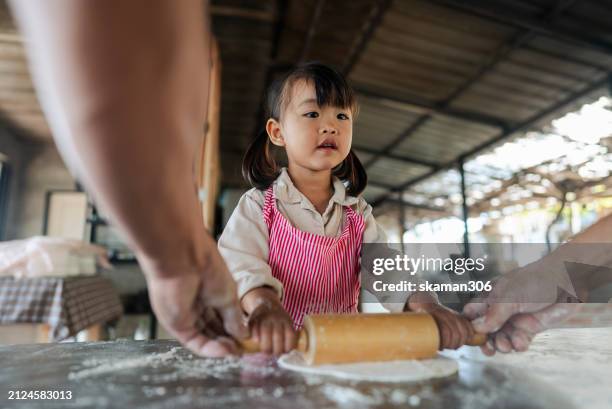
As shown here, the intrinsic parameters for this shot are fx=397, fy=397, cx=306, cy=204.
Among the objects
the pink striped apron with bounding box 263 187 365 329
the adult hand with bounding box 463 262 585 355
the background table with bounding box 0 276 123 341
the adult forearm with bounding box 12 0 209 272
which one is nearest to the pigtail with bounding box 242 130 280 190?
the pink striped apron with bounding box 263 187 365 329

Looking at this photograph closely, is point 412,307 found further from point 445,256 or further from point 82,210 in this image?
point 82,210

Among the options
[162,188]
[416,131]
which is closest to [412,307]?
[162,188]

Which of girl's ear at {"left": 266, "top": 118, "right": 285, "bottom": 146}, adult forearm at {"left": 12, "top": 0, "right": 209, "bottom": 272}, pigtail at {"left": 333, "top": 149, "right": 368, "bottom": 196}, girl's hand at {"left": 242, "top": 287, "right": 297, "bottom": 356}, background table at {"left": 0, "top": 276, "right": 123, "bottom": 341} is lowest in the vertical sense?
background table at {"left": 0, "top": 276, "right": 123, "bottom": 341}

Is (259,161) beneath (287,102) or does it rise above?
beneath

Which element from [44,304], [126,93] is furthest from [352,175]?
[44,304]

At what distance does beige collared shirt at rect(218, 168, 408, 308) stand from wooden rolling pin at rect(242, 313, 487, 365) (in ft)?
0.71

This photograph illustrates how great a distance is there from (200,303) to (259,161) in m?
0.67

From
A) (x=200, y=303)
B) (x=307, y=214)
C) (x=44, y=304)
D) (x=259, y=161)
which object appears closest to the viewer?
(x=200, y=303)

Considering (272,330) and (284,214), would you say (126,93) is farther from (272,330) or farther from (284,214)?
(284,214)

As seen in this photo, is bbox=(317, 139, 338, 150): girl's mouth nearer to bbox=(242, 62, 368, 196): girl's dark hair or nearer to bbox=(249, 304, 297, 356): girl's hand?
bbox=(242, 62, 368, 196): girl's dark hair

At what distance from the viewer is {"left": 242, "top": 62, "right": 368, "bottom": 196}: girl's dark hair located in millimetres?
909

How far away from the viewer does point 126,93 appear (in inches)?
9.0

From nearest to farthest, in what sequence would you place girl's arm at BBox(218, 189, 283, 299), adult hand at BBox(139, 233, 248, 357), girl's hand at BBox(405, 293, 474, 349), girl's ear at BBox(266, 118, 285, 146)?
adult hand at BBox(139, 233, 248, 357), girl's hand at BBox(405, 293, 474, 349), girl's arm at BBox(218, 189, 283, 299), girl's ear at BBox(266, 118, 285, 146)

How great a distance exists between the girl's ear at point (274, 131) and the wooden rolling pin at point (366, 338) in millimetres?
551
